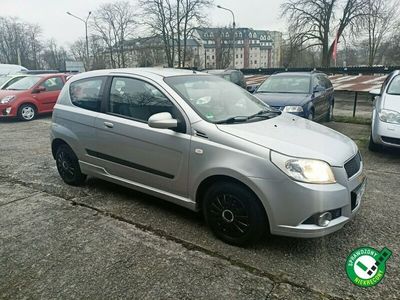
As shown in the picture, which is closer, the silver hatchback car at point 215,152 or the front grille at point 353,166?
the silver hatchback car at point 215,152

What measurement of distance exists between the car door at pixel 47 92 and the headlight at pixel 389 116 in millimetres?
10031

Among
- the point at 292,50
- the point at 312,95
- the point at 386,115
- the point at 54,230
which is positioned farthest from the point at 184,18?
the point at 54,230

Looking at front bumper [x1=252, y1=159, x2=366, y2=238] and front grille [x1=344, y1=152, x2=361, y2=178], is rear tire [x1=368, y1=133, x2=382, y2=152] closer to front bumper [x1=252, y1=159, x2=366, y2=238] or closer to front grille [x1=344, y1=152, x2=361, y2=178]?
front grille [x1=344, y1=152, x2=361, y2=178]

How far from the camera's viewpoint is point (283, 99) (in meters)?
7.59

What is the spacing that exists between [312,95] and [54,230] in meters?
6.60

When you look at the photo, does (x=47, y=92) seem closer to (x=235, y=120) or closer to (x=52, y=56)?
(x=235, y=120)

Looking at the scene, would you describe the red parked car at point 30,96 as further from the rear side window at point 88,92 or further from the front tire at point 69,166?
the rear side window at point 88,92

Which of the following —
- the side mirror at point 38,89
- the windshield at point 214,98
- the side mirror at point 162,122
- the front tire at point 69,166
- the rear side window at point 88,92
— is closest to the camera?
the side mirror at point 162,122

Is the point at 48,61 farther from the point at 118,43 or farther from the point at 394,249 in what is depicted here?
the point at 394,249

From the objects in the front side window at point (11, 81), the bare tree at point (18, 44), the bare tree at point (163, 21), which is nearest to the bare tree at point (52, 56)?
the bare tree at point (18, 44)

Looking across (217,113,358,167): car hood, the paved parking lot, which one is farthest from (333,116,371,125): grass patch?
(217,113,358,167): car hood

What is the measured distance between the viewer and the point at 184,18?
116 ft

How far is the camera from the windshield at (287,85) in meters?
8.27

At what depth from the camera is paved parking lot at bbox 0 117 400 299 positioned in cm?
250
